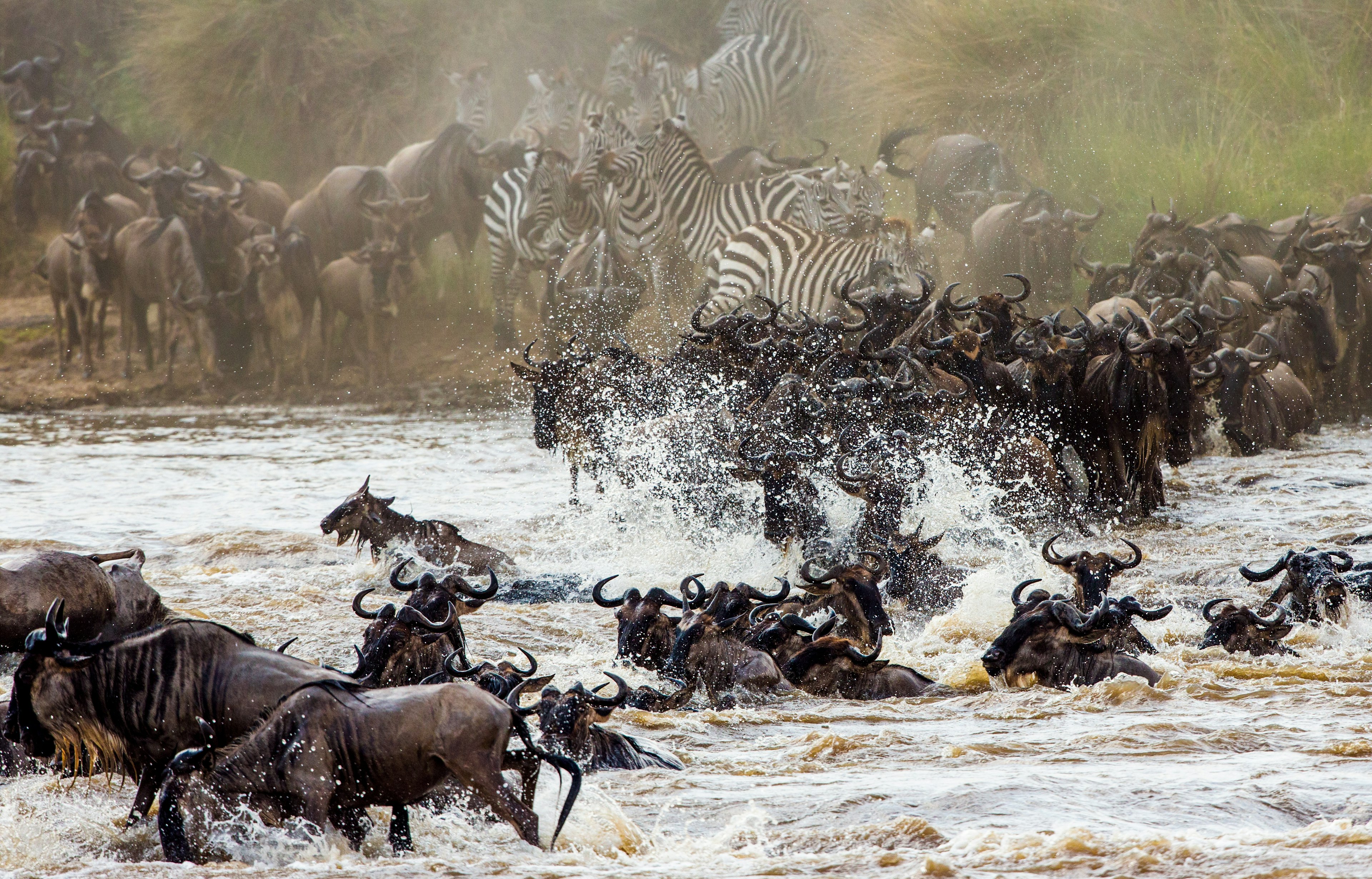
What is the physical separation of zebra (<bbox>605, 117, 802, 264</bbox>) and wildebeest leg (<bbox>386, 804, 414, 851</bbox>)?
16.1 meters

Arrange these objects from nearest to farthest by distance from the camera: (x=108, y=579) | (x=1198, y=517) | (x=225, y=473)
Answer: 1. (x=108, y=579)
2. (x=1198, y=517)
3. (x=225, y=473)

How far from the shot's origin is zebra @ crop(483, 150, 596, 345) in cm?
2167

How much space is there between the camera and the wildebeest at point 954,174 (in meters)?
22.4

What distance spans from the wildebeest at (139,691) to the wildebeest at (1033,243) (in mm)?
17007

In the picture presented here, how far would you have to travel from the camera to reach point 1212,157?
72.8ft

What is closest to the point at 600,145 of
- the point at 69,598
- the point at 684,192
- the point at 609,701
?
the point at 684,192

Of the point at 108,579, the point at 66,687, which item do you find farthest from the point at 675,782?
the point at 108,579

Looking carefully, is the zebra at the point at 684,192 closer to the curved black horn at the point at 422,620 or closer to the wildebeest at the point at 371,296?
the wildebeest at the point at 371,296

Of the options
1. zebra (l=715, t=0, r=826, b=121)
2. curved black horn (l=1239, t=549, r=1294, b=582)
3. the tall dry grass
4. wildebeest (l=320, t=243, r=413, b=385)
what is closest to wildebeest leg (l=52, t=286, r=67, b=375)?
wildebeest (l=320, t=243, r=413, b=385)

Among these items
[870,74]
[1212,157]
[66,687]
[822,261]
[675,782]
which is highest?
[870,74]

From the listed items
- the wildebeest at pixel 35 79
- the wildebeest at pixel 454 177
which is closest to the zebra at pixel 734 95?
the wildebeest at pixel 454 177

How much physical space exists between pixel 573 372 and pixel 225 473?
494 cm

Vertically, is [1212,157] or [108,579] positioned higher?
[1212,157]

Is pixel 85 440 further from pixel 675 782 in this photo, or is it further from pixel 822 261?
pixel 675 782
